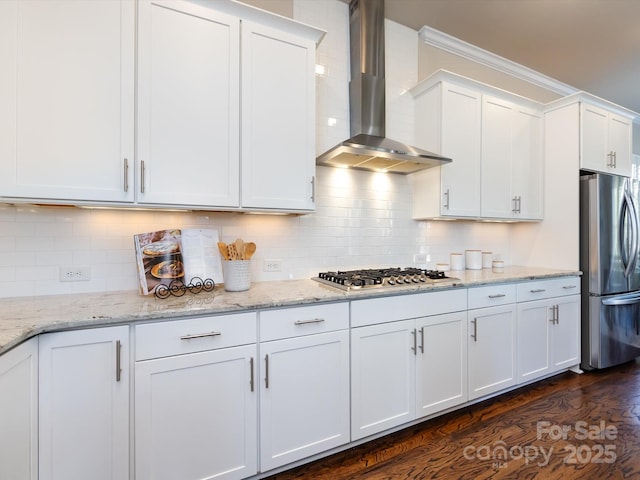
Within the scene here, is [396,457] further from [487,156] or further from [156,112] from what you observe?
[487,156]

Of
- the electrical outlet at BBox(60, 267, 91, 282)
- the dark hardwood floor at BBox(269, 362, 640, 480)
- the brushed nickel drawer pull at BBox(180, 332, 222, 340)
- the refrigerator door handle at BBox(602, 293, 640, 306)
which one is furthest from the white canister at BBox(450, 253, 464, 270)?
the electrical outlet at BBox(60, 267, 91, 282)

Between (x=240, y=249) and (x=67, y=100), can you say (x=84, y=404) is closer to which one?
(x=240, y=249)

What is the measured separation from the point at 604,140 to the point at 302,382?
3.69 metres

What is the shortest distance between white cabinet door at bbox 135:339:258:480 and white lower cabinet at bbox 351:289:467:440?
606mm

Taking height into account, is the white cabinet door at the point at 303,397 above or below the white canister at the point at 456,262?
below

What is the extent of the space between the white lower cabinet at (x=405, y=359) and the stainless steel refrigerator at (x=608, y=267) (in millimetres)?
1642

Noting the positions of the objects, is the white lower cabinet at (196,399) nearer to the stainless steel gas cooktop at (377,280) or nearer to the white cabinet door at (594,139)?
the stainless steel gas cooktop at (377,280)

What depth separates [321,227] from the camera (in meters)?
2.37

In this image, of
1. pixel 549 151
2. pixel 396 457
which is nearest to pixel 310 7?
pixel 549 151

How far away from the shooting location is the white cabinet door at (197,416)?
1.30 m

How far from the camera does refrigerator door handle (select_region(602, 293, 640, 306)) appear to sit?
2811 millimetres

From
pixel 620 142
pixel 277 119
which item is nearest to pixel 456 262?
pixel 277 119

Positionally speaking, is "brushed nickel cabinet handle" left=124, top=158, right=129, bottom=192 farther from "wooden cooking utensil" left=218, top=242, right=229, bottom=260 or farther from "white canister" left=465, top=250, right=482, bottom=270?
"white canister" left=465, top=250, right=482, bottom=270

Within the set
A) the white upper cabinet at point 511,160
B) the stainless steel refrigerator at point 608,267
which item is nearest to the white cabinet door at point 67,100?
the white upper cabinet at point 511,160
